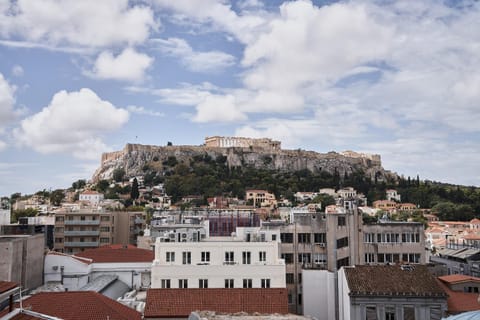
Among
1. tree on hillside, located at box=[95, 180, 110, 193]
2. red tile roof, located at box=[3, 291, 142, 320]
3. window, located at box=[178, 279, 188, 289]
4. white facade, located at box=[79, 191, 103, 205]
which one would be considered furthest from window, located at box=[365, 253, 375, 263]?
tree on hillside, located at box=[95, 180, 110, 193]

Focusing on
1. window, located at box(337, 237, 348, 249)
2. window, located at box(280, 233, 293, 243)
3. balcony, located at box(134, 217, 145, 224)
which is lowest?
window, located at box(337, 237, 348, 249)

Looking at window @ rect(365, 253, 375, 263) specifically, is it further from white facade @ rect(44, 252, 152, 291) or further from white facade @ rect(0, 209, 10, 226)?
white facade @ rect(0, 209, 10, 226)

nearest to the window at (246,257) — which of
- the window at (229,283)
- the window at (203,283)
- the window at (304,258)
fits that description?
the window at (229,283)

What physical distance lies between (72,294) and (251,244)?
45.3ft

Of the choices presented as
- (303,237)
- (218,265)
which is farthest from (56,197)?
(218,265)

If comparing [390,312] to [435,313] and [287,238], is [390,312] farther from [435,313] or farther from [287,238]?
[287,238]

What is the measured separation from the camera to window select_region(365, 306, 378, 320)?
3178 centimetres

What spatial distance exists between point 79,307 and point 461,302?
2392 cm

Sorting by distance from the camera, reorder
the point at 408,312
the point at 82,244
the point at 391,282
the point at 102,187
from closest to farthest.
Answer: the point at 408,312 < the point at 391,282 < the point at 82,244 < the point at 102,187

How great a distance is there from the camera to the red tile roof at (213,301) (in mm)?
31438

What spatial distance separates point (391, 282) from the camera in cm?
3272

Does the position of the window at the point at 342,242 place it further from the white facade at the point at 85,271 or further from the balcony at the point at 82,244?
the balcony at the point at 82,244

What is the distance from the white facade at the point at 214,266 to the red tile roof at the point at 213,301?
4.35m

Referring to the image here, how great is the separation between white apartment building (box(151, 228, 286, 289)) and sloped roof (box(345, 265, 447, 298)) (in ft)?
22.3
